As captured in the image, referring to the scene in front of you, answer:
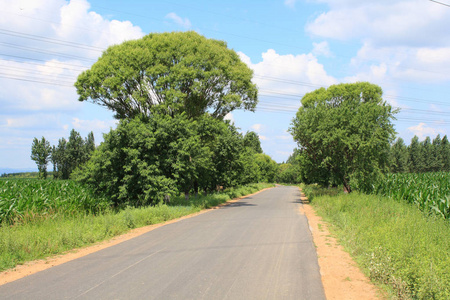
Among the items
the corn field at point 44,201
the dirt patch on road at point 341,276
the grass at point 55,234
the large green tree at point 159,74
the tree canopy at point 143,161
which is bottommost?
the dirt patch on road at point 341,276

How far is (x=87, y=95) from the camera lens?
75.7 ft

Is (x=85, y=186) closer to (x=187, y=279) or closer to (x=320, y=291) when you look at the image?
(x=187, y=279)

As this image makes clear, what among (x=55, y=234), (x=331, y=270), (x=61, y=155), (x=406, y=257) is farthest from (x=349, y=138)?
(x=61, y=155)

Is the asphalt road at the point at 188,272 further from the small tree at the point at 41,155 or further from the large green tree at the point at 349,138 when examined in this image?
the small tree at the point at 41,155

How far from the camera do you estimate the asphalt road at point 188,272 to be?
5.79 metres

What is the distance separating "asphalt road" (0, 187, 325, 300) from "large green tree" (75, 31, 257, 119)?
535 inches

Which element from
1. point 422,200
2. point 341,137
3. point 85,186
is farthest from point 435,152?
point 85,186

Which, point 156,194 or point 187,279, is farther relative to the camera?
point 156,194

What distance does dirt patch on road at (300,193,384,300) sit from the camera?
5922 mm

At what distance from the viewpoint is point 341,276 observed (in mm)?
6980

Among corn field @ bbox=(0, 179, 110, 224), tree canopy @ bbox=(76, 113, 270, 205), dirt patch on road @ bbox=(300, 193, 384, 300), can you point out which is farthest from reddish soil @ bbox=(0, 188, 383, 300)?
tree canopy @ bbox=(76, 113, 270, 205)

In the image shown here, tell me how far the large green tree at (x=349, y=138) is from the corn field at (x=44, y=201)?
52.0ft

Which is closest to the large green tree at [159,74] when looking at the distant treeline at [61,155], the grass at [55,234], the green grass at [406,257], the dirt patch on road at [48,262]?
the grass at [55,234]

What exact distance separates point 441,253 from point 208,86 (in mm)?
20413
